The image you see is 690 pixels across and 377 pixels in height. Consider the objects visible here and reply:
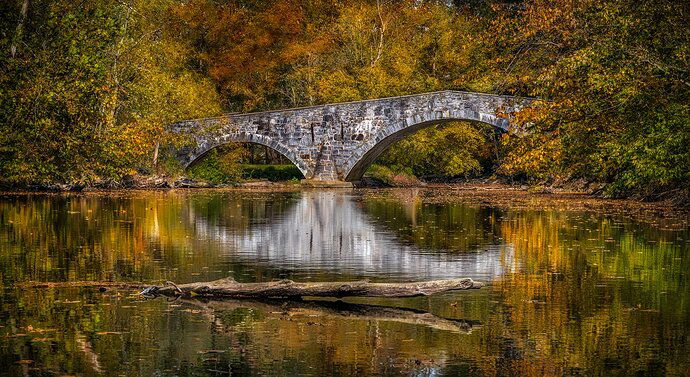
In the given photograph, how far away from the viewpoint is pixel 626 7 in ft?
66.2

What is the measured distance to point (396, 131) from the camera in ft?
119

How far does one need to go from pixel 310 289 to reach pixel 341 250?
522 cm

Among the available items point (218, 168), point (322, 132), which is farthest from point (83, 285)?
point (218, 168)

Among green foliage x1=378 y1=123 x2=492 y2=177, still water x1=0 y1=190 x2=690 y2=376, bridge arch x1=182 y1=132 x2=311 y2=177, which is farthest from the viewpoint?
green foliage x1=378 y1=123 x2=492 y2=177

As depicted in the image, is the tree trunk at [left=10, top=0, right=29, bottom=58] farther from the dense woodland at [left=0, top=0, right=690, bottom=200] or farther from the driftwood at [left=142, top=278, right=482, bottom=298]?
the driftwood at [left=142, top=278, right=482, bottom=298]

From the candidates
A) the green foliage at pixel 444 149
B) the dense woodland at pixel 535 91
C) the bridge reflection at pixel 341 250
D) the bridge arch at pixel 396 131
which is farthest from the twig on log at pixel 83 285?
the green foliage at pixel 444 149

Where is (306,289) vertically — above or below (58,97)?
below

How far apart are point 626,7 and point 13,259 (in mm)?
12861

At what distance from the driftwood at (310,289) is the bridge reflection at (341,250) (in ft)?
6.87

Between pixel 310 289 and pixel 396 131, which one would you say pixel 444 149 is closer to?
pixel 396 131

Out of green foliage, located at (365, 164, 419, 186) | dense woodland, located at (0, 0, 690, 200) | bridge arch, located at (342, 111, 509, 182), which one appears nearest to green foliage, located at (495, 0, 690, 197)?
dense woodland, located at (0, 0, 690, 200)

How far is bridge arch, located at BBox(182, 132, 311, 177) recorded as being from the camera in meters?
38.2

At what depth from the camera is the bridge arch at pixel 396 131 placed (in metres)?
34.5

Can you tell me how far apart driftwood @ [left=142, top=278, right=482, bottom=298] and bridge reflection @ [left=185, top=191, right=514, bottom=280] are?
209 centimetres
